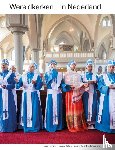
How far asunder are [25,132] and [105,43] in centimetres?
3021

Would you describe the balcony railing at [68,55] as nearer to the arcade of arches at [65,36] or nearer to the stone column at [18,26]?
the arcade of arches at [65,36]

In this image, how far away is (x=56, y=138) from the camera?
606cm

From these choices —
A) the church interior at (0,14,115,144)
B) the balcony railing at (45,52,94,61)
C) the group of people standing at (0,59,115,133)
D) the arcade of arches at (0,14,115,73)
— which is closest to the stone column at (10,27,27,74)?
the church interior at (0,14,115,144)

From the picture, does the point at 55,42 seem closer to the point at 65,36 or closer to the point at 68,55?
the point at 65,36

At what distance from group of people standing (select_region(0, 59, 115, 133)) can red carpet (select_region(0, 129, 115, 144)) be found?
24 centimetres

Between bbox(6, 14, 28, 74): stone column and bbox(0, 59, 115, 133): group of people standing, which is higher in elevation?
bbox(6, 14, 28, 74): stone column

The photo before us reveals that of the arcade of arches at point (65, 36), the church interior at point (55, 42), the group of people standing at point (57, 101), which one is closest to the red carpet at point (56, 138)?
the church interior at point (55, 42)

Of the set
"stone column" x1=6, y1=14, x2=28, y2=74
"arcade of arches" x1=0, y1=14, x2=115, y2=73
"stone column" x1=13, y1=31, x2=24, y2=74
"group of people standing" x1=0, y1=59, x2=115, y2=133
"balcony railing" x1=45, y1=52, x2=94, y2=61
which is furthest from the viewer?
"balcony railing" x1=45, y1=52, x2=94, y2=61

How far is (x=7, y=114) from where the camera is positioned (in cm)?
661

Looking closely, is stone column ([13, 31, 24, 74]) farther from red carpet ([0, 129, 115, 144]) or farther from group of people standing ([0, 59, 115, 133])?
red carpet ([0, 129, 115, 144])

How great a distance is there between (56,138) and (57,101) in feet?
3.24

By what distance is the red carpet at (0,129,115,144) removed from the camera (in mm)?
5859

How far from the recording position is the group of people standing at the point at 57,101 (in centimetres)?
655

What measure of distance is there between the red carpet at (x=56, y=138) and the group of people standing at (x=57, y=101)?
9.6 inches
